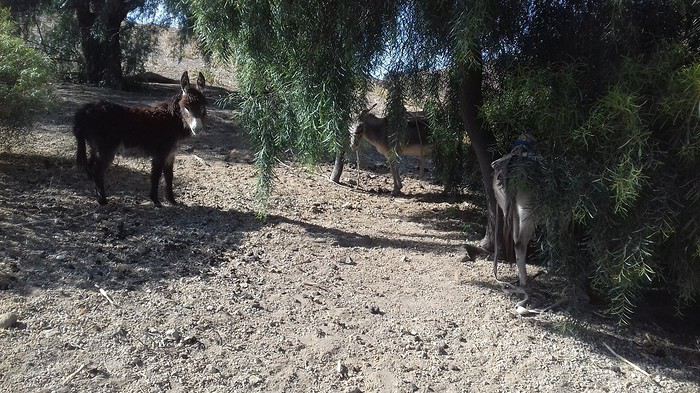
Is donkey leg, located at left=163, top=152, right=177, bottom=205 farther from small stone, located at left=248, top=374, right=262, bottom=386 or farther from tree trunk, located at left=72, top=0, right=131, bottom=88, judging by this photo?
tree trunk, located at left=72, top=0, right=131, bottom=88

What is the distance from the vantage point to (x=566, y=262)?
21.1ft

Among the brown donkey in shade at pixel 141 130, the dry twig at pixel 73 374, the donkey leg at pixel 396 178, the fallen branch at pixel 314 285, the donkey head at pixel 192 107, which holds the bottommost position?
the dry twig at pixel 73 374

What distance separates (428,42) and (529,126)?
130cm

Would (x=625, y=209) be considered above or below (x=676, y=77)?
below

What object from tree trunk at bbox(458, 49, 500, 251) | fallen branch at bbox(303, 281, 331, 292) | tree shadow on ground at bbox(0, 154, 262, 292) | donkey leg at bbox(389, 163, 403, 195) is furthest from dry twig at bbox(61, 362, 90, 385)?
donkey leg at bbox(389, 163, 403, 195)

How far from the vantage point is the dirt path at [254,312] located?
5250 mm

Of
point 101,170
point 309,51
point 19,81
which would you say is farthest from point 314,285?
point 19,81

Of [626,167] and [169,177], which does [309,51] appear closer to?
[169,177]

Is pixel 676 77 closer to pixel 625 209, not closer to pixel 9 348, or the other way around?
pixel 625 209

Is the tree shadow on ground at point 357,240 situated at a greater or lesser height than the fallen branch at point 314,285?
greater

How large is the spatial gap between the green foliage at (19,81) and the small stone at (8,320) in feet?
11.7

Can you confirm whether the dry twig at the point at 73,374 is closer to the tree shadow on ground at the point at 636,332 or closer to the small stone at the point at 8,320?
the small stone at the point at 8,320

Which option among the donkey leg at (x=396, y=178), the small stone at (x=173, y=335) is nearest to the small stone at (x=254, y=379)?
the small stone at (x=173, y=335)

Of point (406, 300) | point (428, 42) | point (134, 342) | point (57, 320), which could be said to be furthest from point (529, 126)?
point (57, 320)
